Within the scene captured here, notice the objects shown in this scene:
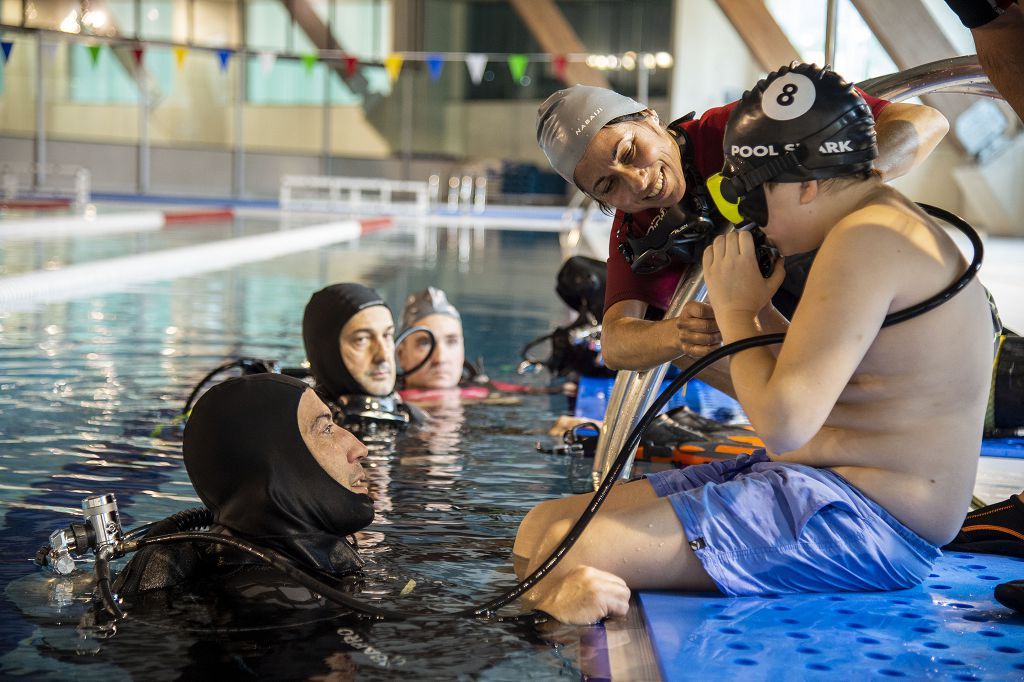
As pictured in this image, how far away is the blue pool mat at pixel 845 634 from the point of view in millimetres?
2223

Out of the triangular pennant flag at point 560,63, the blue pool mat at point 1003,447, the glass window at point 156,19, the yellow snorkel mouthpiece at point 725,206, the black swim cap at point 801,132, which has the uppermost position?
the glass window at point 156,19

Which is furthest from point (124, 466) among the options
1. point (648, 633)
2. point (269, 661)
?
point (648, 633)

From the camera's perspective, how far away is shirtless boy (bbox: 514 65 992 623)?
2.28 metres

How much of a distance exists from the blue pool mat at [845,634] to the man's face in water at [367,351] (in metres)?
2.13

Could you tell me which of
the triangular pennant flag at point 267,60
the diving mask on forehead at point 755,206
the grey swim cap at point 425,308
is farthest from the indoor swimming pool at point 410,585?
the triangular pennant flag at point 267,60

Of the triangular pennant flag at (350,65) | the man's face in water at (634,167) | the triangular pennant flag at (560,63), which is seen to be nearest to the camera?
the man's face in water at (634,167)

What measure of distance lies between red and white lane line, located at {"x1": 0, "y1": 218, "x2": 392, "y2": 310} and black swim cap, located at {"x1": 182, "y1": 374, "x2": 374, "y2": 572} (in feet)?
22.3

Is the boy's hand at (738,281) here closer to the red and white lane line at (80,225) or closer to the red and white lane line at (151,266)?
the red and white lane line at (151,266)

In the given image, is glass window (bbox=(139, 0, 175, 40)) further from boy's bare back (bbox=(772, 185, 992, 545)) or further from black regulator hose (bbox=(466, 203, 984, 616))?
boy's bare back (bbox=(772, 185, 992, 545))

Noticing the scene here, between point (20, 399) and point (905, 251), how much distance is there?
406 cm

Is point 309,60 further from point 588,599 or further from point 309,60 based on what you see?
point 588,599

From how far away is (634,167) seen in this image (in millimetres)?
3170

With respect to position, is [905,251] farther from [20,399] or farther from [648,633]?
[20,399]

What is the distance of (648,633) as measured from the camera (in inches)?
96.3
